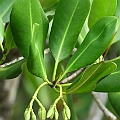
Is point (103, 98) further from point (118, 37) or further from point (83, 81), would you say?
point (83, 81)

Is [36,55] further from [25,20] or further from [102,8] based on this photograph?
[102,8]

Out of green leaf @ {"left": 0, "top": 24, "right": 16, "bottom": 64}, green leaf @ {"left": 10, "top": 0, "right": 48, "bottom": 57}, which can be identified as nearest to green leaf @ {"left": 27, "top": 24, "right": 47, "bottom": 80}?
green leaf @ {"left": 10, "top": 0, "right": 48, "bottom": 57}

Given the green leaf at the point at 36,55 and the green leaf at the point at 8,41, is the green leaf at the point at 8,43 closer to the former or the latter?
the green leaf at the point at 8,41

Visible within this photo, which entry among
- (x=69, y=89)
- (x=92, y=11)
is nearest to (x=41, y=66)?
(x=69, y=89)

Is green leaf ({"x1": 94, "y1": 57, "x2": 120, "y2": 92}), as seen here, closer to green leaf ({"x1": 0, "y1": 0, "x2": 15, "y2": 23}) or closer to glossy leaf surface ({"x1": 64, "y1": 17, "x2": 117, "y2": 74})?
glossy leaf surface ({"x1": 64, "y1": 17, "x2": 117, "y2": 74})

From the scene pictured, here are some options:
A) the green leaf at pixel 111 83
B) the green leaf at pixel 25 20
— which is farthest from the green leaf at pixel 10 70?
the green leaf at pixel 111 83

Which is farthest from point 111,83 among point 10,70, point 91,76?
point 10,70
